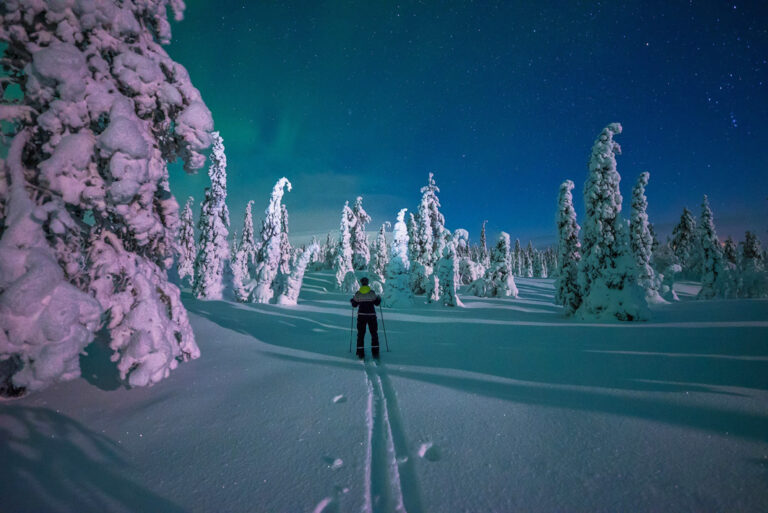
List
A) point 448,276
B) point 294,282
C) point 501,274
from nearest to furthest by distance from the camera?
1. point 294,282
2. point 448,276
3. point 501,274

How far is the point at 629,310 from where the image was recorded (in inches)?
536

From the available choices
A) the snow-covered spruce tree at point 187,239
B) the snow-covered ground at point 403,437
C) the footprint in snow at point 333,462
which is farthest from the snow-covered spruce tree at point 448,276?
the snow-covered spruce tree at point 187,239

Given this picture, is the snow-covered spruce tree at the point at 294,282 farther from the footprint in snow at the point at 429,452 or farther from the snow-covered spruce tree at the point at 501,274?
the snow-covered spruce tree at the point at 501,274

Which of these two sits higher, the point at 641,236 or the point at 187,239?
the point at 187,239

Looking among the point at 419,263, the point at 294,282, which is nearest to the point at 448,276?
the point at 419,263

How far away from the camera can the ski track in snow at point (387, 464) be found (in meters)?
2.52

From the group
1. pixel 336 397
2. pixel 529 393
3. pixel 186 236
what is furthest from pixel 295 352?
pixel 186 236

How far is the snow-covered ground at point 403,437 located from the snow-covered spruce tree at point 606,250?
824 centimetres

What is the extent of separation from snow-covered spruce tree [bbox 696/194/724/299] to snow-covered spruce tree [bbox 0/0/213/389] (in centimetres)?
4299

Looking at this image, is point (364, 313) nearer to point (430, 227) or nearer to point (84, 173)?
point (84, 173)

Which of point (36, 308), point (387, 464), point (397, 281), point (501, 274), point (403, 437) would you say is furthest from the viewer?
point (501, 274)

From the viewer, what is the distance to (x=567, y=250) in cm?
2053

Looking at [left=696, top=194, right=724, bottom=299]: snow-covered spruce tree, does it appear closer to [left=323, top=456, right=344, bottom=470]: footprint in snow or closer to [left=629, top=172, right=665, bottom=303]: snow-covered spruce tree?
[left=629, top=172, right=665, bottom=303]: snow-covered spruce tree

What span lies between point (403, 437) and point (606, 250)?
1651cm
